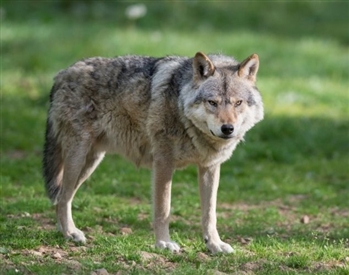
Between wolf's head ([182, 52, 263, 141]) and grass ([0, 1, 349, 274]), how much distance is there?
1166mm

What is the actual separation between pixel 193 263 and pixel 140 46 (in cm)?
1106

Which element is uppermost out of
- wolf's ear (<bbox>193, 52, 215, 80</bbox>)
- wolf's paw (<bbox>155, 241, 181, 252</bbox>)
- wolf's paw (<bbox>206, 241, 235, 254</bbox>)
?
wolf's ear (<bbox>193, 52, 215, 80</bbox>)

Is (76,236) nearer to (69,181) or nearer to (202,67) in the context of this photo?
(69,181)

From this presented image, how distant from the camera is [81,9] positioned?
2162 cm

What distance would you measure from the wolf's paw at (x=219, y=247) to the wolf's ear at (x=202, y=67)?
1550 mm

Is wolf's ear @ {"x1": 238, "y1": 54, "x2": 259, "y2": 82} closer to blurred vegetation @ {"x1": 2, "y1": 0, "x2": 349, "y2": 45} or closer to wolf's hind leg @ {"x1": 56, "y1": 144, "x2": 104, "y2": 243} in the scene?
wolf's hind leg @ {"x1": 56, "y1": 144, "x2": 104, "y2": 243}

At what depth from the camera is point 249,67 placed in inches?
302

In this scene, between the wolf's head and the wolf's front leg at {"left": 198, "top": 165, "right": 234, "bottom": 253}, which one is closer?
the wolf's head

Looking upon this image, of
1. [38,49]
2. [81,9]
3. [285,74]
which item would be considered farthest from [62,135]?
[81,9]

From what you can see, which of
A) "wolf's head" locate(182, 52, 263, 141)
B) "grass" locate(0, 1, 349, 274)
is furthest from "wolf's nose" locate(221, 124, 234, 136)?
"grass" locate(0, 1, 349, 274)

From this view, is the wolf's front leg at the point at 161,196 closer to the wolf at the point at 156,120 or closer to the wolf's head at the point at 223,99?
the wolf at the point at 156,120

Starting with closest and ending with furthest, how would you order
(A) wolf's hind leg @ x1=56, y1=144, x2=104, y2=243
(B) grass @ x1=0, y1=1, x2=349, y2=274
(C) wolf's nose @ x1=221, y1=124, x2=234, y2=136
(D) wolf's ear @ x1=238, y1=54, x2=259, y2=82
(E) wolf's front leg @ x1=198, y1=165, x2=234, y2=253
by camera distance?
(C) wolf's nose @ x1=221, y1=124, x2=234, y2=136
(B) grass @ x1=0, y1=1, x2=349, y2=274
(D) wolf's ear @ x1=238, y1=54, x2=259, y2=82
(E) wolf's front leg @ x1=198, y1=165, x2=234, y2=253
(A) wolf's hind leg @ x1=56, y1=144, x2=104, y2=243

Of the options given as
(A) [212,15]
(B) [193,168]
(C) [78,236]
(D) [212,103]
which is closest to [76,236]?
(C) [78,236]

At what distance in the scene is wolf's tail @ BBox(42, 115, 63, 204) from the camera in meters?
8.52
